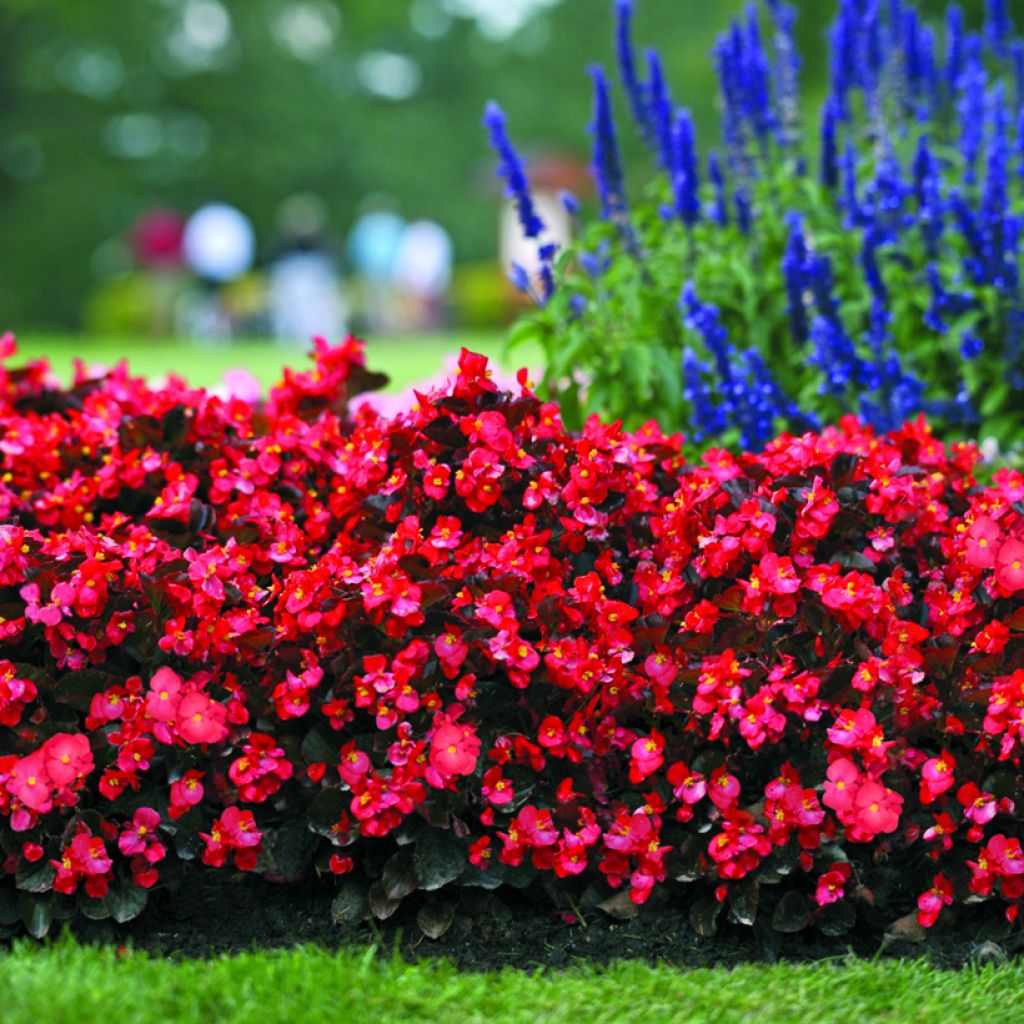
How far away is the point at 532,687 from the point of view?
2.81 m

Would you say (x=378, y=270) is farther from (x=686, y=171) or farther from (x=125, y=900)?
(x=125, y=900)

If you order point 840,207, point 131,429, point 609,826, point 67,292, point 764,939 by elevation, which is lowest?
point 764,939

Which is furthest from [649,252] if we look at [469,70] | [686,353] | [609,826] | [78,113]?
[469,70]

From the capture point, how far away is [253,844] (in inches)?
108

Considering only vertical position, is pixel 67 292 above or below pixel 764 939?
above

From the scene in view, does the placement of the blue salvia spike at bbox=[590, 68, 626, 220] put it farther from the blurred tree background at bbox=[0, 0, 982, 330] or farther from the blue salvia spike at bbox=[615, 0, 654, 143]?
the blurred tree background at bbox=[0, 0, 982, 330]

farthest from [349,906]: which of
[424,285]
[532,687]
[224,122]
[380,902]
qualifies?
[224,122]

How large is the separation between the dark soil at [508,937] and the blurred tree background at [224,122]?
26.3 meters

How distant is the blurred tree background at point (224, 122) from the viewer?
32062 millimetres

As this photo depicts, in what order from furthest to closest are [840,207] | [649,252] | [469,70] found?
[469,70] < [649,252] < [840,207]

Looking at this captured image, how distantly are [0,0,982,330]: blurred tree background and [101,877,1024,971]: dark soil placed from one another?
1037 inches

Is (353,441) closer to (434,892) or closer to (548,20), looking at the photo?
(434,892)

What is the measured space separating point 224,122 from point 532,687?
33.0 m

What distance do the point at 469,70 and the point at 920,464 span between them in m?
38.5
